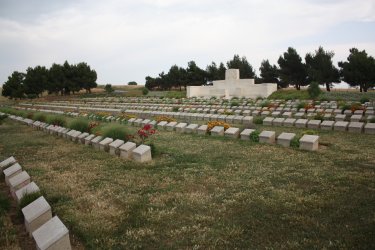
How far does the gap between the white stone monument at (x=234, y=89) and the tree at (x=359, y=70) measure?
10.5 m

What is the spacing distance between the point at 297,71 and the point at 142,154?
4706 centimetres

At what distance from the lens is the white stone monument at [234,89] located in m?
41.9

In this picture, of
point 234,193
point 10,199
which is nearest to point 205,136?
point 234,193

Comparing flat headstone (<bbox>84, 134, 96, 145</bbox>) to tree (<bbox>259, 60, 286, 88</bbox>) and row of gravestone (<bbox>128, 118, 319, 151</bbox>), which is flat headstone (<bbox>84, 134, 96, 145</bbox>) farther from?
tree (<bbox>259, 60, 286, 88</bbox>)

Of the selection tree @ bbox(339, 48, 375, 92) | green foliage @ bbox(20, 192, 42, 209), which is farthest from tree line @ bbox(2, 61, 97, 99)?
green foliage @ bbox(20, 192, 42, 209)

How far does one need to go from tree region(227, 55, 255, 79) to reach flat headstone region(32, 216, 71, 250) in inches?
2216

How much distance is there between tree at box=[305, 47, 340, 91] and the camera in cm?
4609

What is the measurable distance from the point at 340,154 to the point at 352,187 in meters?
3.46

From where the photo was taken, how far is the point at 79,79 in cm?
6600

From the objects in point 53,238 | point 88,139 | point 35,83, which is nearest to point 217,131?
point 88,139

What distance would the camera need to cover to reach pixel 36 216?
5391 mm

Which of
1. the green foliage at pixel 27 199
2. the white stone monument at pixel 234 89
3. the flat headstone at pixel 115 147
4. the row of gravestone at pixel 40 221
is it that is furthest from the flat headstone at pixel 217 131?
the white stone monument at pixel 234 89

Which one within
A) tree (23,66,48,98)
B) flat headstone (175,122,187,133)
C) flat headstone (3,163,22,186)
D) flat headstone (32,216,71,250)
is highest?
tree (23,66,48,98)

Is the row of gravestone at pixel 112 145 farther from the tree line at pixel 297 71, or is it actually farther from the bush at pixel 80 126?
the tree line at pixel 297 71
